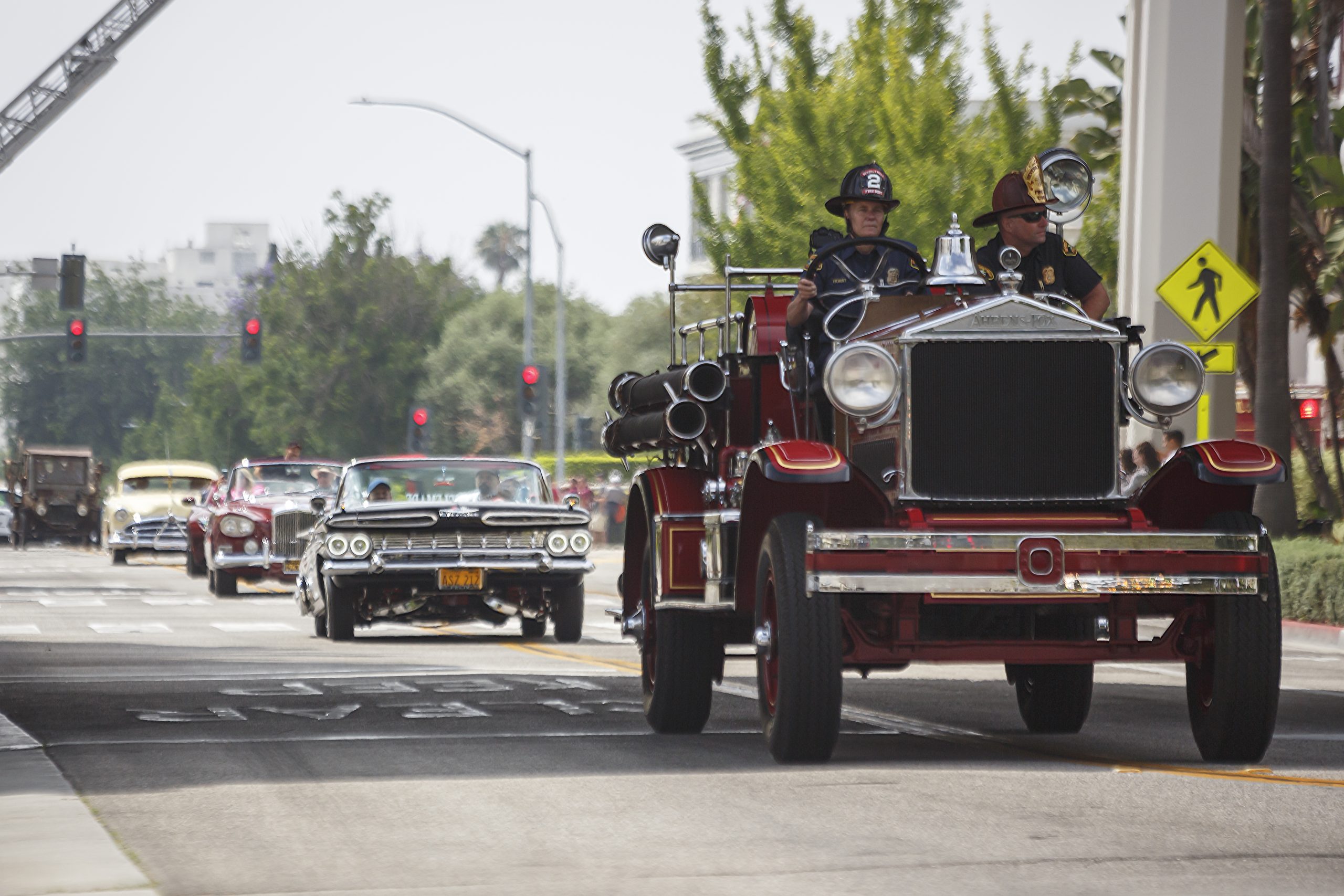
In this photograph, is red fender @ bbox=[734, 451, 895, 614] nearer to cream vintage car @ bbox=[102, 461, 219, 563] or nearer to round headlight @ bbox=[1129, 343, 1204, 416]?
round headlight @ bbox=[1129, 343, 1204, 416]

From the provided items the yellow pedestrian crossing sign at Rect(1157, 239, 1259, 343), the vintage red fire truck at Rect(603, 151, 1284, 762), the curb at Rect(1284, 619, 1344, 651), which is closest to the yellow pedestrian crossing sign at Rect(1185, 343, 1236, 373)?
the yellow pedestrian crossing sign at Rect(1157, 239, 1259, 343)

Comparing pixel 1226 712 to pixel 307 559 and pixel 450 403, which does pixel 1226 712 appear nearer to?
pixel 307 559

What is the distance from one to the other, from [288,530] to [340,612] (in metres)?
7.14

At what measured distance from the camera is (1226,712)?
9336mm

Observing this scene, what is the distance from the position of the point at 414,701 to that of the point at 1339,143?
19234 millimetres

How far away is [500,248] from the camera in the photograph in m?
135

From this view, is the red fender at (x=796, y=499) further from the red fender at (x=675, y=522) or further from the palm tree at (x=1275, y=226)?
the palm tree at (x=1275, y=226)

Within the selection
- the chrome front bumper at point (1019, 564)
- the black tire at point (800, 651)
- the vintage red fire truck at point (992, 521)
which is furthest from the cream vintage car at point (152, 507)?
the chrome front bumper at point (1019, 564)

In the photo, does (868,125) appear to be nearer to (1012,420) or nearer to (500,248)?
(1012,420)

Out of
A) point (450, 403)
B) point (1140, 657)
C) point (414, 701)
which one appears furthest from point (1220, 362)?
point (450, 403)

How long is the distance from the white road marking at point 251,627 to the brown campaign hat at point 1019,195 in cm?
1212

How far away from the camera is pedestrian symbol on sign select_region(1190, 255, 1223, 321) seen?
19750mm

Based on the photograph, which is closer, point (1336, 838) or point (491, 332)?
point (1336, 838)

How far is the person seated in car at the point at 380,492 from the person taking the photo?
770 inches
